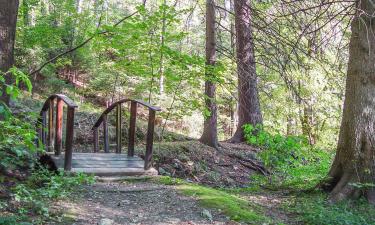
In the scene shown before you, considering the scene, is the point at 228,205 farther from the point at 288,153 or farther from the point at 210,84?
the point at 210,84

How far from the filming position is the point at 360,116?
5973mm

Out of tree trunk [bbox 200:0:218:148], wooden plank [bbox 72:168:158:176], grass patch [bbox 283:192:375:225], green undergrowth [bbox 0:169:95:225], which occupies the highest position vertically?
tree trunk [bbox 200:0:218:148]

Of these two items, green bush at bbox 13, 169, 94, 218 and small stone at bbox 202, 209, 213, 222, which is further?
small stone at bbox 202, 209, 213, 222

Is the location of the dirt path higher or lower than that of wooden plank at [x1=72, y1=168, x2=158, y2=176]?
lower

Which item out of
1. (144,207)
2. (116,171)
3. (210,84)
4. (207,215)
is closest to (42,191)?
(144,207)

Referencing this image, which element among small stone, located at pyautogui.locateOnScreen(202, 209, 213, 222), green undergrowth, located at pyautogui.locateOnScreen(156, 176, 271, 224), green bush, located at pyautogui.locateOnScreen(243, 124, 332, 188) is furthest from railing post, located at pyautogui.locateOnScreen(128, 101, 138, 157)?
small stone, located at pyautogui.locateOnScreen(202, 209, 213, 222)

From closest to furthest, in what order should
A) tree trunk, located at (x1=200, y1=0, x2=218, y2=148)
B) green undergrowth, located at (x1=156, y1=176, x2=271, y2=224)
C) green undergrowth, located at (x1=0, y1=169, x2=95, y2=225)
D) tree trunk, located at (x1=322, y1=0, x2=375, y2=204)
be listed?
1. green undergrowth, located at (x1=0, y1=169, x2=95, y2=225)
2. green undergrowth, located at (x1=156, y1=176, x2=271, y2=224)
3. tree trunk, located at (x1=322, y1=0, x2=375, y2=204)
4. tree trunk, located at (x1=200, y1=0, x2=218, y2=148)

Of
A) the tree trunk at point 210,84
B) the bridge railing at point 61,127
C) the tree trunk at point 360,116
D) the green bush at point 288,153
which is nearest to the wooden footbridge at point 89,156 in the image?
the bridge railing at point 61,127

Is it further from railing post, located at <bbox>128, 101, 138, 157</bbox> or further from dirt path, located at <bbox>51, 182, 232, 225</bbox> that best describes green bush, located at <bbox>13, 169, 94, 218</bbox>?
railing post, located at <bbox>128, 101, 138, 157</bbox>

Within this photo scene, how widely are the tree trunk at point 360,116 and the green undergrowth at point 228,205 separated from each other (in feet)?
5.17

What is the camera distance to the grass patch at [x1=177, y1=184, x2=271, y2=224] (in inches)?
187

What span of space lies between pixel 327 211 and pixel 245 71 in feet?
16.5

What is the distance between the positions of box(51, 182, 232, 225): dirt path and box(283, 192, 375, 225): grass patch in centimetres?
135

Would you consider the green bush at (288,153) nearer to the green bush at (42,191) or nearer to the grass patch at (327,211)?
the grass patch at (327,211)
